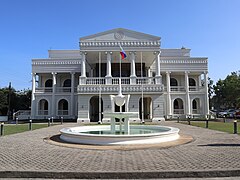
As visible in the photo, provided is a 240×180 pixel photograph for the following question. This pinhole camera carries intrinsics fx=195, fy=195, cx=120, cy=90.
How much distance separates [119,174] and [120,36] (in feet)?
82.2

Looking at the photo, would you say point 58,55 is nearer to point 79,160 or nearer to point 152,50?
point 152,50

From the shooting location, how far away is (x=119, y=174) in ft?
16.8

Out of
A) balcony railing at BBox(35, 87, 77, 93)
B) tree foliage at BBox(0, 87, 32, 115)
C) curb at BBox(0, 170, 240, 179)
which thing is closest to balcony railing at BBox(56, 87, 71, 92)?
balcony railing at BBox(35, 87, 77, 93)

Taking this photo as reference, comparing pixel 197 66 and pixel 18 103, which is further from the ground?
pixel 197 66

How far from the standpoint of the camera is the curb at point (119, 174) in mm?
5098

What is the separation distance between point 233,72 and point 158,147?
202 feet

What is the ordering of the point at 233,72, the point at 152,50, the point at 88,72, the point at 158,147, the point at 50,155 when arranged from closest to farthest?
the point at 50,155
the point at 158,147
the point at 152,50
the point at 88,72
the point at 233,72

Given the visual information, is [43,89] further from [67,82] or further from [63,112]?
[63,112]

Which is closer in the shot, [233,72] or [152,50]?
[152,50]

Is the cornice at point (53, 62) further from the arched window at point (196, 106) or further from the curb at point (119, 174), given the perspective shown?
the curb at point (119, 174)

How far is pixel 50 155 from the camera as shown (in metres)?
7.23

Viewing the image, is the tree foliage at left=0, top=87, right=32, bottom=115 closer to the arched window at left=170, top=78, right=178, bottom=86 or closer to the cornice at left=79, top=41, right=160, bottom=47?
the cornice at left=79, top=41, right=160, bottom=47

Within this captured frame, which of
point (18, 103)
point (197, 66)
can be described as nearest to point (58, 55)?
point (18, 103)

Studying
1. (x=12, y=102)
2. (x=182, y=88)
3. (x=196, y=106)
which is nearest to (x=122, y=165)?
(x=182, y=88)
